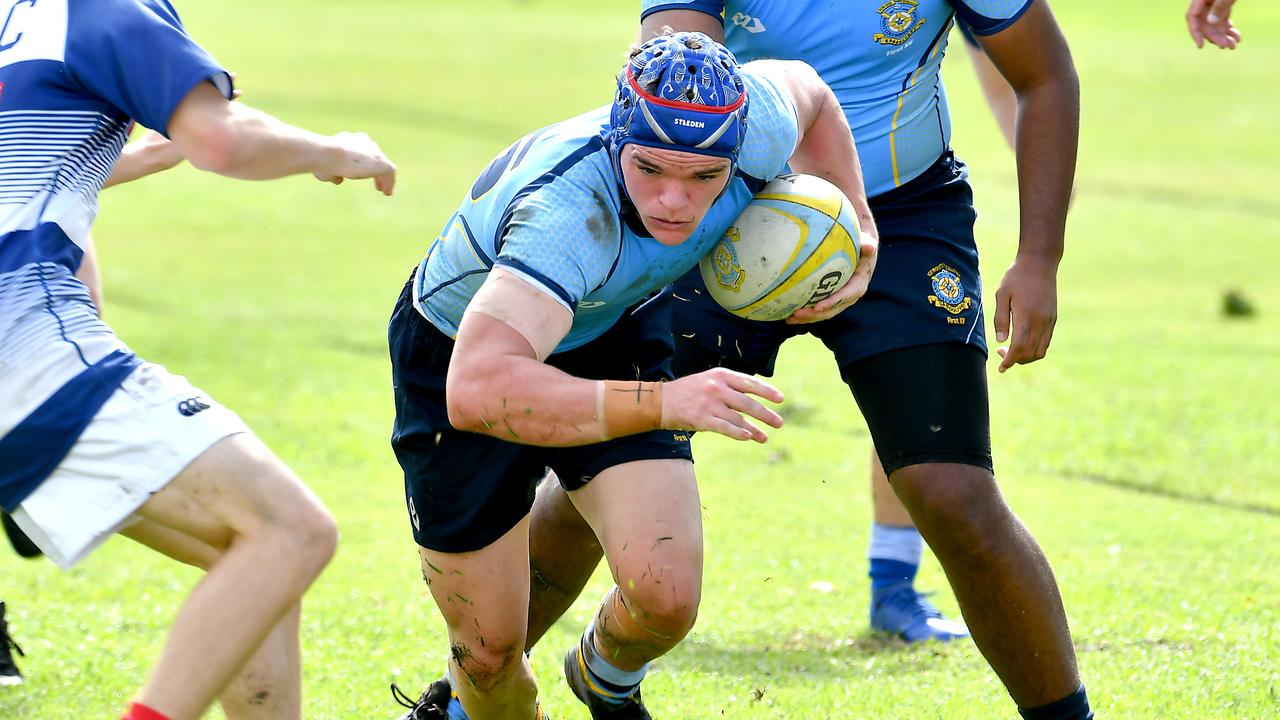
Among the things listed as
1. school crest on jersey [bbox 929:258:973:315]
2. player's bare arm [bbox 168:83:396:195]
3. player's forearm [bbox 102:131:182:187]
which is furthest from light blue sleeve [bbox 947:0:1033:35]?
player's forearm [bbox 102:131:182:187]

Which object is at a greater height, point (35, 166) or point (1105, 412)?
point (35, 166)

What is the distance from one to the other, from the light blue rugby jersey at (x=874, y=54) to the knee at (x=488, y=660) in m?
1.80

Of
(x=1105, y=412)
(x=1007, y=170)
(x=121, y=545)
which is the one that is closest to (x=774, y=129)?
(x=121, y=545)

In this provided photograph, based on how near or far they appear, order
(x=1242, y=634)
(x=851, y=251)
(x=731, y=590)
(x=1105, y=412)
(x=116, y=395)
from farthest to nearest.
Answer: (x=1105, y=412) → (x=731, y=590) → (x=1242, y=634) → (x=851, y=251) → (x=116, y=395)

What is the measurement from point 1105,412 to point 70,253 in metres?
7.22

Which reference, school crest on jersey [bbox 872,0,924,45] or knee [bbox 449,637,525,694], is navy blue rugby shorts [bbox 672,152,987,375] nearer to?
school crest on jersey [bbox 872,0,924,45]

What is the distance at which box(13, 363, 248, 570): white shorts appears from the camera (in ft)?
11.6

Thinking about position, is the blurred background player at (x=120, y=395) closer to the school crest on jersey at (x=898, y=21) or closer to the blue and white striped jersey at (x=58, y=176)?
the blue and white striped jersey at (x=58, y=176)

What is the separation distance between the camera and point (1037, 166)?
4777mm

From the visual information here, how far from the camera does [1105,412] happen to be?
9.61 metres

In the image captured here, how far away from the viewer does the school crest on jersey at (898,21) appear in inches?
193

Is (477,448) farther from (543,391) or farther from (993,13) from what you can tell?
(993,13)

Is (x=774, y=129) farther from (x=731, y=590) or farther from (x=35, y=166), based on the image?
(x=731, y=590)

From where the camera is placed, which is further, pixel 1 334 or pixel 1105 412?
pixel 1105 412
